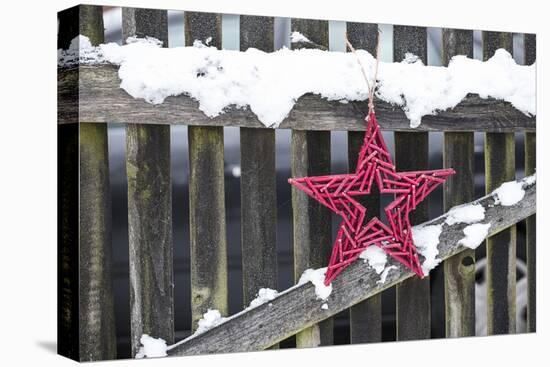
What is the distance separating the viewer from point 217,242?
4.75 metres

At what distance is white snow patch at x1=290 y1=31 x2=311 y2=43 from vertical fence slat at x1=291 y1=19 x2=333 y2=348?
0.6 inches

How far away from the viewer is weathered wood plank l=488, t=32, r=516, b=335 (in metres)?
5.34

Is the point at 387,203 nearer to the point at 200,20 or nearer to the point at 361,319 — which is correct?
the point at 361,319

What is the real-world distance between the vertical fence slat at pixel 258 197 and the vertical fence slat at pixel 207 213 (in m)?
0.11

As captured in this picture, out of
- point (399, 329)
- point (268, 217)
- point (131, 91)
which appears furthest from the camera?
point (399, 329)

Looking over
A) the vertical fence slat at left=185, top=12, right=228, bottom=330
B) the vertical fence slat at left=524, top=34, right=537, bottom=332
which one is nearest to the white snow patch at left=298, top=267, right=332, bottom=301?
the vertical fence slat at left=185, top=12, right=228, bottom=330

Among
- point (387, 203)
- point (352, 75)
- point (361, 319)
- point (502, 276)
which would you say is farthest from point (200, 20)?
point (502, 276)

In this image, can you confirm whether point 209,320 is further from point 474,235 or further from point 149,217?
point 474,235

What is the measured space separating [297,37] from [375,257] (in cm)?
A: 111

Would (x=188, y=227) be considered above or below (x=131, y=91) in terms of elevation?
below

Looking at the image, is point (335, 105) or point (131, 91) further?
point (335, 105)

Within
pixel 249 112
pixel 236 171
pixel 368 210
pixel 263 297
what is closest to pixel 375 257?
pixel 368 210

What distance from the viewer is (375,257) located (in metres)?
5.05

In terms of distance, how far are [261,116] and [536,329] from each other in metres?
1.95
